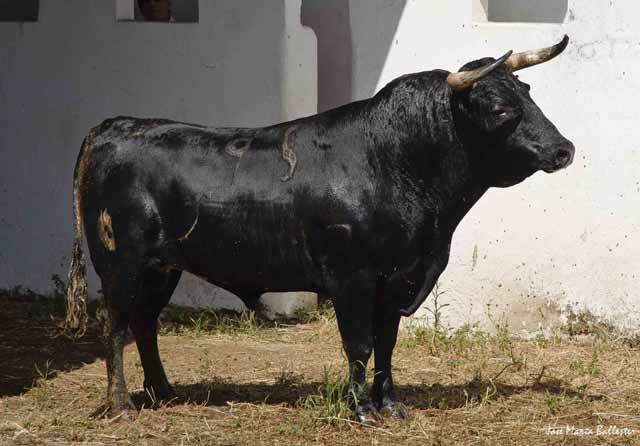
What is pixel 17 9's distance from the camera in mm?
10719

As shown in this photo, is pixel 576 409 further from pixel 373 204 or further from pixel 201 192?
pixel 201 192

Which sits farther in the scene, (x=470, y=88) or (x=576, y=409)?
(x=576, y=409)

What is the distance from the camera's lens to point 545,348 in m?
8.09

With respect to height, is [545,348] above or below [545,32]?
below

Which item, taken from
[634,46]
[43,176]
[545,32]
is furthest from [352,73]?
[43,176]

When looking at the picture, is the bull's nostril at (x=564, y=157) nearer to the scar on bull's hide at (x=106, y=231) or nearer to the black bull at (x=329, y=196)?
the black bull at (x=329, y=196)

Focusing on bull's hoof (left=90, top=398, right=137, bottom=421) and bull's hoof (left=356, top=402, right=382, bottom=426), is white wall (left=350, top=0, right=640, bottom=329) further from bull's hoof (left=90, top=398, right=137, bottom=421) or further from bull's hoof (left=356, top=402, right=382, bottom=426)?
bull's hoof (left=90, top=398, right=137, bottom=421)

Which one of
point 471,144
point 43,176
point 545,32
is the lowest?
point 43,176

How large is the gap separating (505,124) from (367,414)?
5.02ft

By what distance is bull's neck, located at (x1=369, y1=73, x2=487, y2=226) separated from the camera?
6.16m

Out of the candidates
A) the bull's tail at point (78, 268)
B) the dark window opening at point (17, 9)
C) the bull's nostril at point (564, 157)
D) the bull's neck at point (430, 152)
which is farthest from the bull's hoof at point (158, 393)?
the dark window opening at point (17, 9)

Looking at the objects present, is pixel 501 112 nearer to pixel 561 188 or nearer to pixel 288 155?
pixel 288 155

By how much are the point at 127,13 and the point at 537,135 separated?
4.27 meters

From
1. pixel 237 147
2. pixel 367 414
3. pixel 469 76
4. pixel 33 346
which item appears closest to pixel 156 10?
A: pixel 33 346
